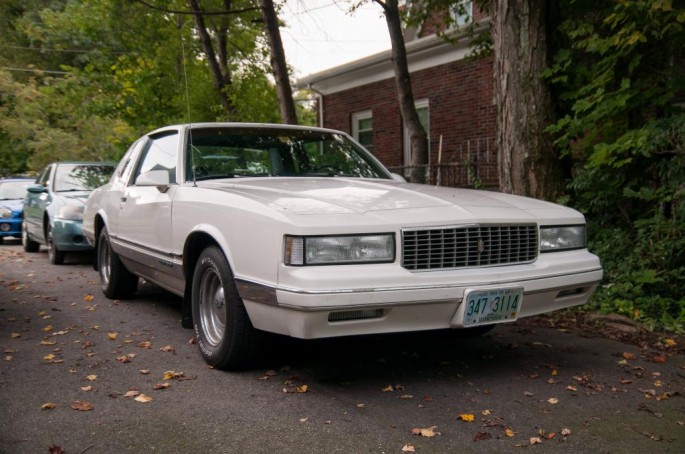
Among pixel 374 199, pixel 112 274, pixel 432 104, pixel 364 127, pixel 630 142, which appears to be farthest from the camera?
pixel 364 127

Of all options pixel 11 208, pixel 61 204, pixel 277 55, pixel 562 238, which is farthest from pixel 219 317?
pixel 11 208

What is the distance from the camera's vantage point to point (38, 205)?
1091 centimetres

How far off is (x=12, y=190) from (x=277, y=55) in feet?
25.1

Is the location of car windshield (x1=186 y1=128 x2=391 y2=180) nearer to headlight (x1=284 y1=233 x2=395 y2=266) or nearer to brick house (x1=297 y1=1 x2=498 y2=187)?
headlight (x1=284 y1=233 x2=395 y2=266)

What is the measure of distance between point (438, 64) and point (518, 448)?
12.8m

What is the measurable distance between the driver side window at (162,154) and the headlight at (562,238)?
271cm

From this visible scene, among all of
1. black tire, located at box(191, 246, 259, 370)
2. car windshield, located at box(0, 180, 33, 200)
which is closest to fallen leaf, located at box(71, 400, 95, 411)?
black tire, located at box(191, 246, 259, 370)

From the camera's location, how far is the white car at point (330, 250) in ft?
11.5

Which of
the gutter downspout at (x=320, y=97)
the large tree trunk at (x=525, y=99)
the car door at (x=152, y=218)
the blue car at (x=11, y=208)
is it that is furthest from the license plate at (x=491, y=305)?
the gutter downspout at (x=320, y=97)

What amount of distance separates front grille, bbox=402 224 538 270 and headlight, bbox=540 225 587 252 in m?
0.12

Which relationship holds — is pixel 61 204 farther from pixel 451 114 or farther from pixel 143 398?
pixel 451 114

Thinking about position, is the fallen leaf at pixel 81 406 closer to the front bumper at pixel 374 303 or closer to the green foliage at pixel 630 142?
the front bumper at pixel 374 303

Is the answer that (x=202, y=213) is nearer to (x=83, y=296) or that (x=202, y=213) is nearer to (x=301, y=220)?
(x=301, y=220)

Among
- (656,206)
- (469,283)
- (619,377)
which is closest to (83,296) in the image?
(469,283)
